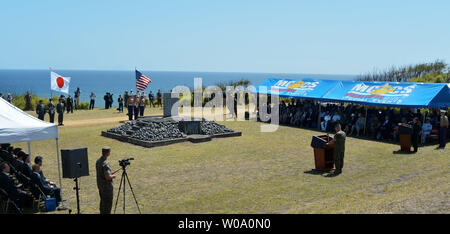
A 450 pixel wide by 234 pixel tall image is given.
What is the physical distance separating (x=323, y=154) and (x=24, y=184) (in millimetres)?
8584

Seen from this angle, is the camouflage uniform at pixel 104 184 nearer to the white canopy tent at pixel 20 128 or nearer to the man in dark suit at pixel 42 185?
the man in dark suit at pixel 42 185

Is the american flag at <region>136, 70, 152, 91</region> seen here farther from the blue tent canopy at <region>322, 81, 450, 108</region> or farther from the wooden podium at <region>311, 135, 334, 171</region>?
the wooden podium at <region>311, 135, 334, 171</region>

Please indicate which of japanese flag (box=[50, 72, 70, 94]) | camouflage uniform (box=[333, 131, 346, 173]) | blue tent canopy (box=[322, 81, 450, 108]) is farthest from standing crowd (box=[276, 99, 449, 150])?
japanese flag (box=[50, 72, 70, 94])

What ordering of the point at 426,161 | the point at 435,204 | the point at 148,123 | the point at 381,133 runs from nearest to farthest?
the point at 435,204, the point at 426,161, the point at 381,133, the point at 148,123

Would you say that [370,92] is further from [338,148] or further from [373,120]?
[338,148]

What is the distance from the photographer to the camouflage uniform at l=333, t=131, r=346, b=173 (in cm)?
1307

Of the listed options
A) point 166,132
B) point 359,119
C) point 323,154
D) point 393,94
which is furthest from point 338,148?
point 166,132

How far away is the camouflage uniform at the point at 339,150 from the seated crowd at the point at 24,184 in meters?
7.91
